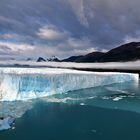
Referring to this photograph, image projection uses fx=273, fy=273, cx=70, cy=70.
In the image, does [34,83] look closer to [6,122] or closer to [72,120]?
[72,120]

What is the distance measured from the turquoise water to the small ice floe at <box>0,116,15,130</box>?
0.11 meters

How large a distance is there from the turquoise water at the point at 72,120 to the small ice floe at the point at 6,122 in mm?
109

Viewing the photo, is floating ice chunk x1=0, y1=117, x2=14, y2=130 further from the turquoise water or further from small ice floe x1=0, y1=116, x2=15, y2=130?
the turquoise water

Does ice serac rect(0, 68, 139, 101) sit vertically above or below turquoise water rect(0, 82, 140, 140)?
above

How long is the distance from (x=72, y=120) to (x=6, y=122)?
1.32 meters

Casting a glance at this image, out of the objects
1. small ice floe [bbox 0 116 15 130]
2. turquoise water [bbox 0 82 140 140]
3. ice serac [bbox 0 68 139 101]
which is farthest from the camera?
ice serac [bbox 0 68 139 101]

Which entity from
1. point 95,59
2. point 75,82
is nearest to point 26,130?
point 75,82

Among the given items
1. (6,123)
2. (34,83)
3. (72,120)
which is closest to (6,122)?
(6,123)

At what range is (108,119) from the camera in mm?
5594

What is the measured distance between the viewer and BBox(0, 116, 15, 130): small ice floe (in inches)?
189

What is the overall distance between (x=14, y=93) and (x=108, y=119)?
2955mm

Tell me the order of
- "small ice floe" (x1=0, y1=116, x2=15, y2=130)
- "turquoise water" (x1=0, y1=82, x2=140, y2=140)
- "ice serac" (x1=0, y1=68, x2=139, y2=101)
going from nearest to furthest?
1. "turquoise water" (x1=0, y1=82, x2=140, y2=140)
2. "small ice floe" (x1=0, y1=116, x2=15, y2=130)
3. "ice serac" (x1=0, y1=68, x2=139, y2=101)

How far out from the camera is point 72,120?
18.1 feet

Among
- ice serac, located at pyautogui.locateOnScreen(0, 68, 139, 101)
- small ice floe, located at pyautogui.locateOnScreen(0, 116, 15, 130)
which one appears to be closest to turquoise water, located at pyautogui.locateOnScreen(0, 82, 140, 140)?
small ice floe, located at pyautogui.locateOnScreen(0, 116, 15, 130)
